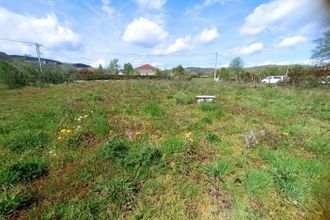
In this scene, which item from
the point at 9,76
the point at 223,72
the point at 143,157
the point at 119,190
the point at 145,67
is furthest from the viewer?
the point at 145,67

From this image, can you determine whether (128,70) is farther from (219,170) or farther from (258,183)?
(258,183)

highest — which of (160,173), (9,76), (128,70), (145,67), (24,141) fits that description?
(145,67)

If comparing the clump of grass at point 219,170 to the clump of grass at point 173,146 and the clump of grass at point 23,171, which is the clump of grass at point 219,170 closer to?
the clump of grass at point 173,146

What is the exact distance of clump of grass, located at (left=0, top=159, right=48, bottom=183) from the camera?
271 centimetres

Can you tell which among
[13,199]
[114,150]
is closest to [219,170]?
[114,150]

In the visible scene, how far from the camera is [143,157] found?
3250 mm

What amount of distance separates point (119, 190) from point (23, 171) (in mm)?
1592

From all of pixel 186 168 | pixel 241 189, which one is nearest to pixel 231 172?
pixel 241 189

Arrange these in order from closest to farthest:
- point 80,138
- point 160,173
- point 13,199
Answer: point 13,199 < point 160,173 < point 80,138

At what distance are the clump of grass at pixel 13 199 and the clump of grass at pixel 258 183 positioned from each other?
2964 millimetres

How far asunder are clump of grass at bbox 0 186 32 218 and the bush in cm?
1611

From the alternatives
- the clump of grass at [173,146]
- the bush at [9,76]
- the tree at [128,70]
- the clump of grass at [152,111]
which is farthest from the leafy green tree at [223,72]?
the clump of grass at [173,146]

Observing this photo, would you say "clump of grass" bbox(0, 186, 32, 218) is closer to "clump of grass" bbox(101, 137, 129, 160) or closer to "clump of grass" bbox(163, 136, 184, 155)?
"clump of grass" bbox(101, 137, 129, 160)

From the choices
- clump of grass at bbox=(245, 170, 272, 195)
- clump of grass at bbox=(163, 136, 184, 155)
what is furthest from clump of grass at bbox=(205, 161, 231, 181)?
clump of grass at bbox=(163, 136, 184, 155)
